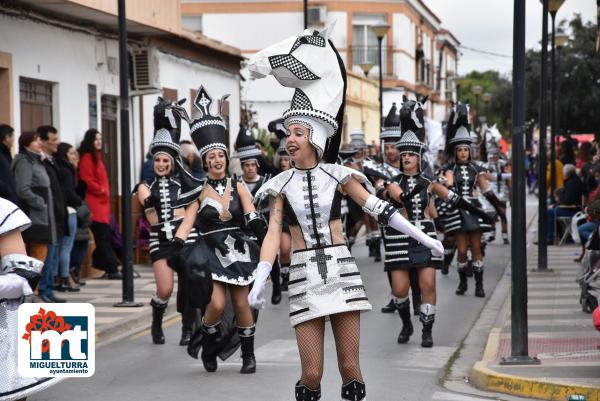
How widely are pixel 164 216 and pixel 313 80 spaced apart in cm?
490

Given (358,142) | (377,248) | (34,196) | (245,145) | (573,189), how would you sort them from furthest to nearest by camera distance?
(573,189) < (358,142) < (377,248) < (34,196) < (245,145)

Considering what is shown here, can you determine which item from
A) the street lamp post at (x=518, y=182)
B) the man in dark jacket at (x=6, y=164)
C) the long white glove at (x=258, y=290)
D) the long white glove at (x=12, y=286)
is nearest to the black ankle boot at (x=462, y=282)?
the street lamp post at (x=518, y=182)

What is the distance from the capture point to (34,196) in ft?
47.6

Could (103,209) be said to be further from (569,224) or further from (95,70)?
(569,224)

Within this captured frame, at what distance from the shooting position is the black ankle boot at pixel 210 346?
10.7m

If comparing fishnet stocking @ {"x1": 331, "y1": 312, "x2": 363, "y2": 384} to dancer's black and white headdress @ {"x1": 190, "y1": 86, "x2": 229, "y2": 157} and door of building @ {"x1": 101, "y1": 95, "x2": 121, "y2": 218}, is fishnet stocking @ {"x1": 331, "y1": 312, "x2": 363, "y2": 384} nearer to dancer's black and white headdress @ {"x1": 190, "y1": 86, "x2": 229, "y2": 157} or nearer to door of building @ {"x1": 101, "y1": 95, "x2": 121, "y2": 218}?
dancer's black and white headdress @ {"x1": 190, "y1": 86, "x2": 229, "y2": 157}

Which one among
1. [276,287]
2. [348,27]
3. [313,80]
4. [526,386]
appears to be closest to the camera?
[313,80]

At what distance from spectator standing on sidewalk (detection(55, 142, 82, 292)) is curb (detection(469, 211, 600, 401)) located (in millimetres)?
7284

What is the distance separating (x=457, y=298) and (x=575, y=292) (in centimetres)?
158

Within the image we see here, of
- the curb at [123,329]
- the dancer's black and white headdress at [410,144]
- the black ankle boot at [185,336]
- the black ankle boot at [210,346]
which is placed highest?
the dancer's black and white headdress at [410,144]

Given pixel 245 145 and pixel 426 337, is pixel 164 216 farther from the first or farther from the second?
pixel 426 337

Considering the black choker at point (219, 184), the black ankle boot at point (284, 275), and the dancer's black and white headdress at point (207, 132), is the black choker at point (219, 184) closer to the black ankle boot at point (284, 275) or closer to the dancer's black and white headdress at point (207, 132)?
the dancer's black and white headdress at point (207, 132)

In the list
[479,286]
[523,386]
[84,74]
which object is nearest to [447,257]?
[479,286]

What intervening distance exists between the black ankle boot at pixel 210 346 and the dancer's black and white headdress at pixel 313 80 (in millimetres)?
3091
